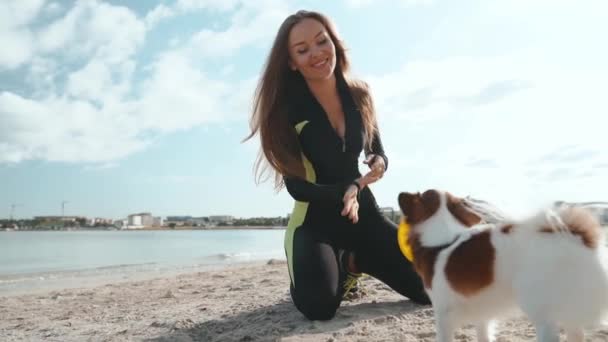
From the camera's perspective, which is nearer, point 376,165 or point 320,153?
point 376,165

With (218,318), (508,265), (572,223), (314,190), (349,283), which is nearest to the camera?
(572,223)

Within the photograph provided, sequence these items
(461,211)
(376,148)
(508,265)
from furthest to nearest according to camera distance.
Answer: (376,148)
(461,211)
(508,265)

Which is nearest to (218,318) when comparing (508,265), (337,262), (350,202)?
(337,262)

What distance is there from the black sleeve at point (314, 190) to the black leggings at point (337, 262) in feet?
1.13

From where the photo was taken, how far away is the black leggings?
3.84 meters

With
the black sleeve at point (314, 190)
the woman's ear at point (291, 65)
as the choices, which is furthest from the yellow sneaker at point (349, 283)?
the woman's ear at point (291, 65)

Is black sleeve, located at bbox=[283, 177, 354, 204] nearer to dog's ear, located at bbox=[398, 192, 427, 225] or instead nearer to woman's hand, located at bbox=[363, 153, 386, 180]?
woman's hand, located at bbox=[363, 153, 386, 180]

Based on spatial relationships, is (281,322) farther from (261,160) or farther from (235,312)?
(261,160)

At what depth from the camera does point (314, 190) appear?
3.97 metres

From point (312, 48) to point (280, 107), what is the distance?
0.58m

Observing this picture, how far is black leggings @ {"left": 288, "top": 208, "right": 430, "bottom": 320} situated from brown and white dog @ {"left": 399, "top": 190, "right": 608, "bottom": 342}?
3.91ft

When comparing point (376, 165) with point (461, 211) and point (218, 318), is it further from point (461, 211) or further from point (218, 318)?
point (218, 318)

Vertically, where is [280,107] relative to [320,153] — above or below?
above

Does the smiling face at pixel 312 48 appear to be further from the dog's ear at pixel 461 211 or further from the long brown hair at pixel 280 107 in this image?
the dog's ear at pixel 461 211
